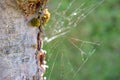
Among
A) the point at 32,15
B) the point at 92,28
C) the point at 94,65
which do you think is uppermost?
the point at 32,15

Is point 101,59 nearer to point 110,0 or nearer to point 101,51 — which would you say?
point 101,51

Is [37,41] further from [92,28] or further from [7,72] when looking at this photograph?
[92,28]

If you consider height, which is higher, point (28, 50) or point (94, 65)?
point (28, 50)

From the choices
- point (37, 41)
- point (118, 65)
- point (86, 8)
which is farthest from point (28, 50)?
point (118, 65)

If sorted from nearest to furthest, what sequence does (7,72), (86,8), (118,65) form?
1. (7,72)
2. (86,8)
3. (118,65)

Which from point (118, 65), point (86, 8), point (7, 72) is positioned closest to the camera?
point (7, 72)

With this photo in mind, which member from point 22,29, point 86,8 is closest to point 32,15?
point 22,29

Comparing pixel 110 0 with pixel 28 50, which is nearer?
pixel 28 50
